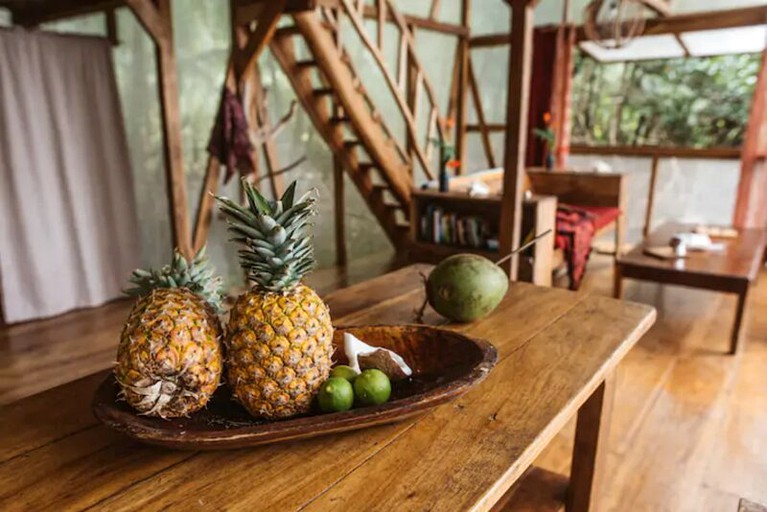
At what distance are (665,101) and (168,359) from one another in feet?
21.6

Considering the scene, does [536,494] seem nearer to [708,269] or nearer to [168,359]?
[168,359]

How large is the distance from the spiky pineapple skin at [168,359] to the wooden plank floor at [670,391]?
1.68 m

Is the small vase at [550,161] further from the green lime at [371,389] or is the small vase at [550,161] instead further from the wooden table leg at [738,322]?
the green lime at [371,389]

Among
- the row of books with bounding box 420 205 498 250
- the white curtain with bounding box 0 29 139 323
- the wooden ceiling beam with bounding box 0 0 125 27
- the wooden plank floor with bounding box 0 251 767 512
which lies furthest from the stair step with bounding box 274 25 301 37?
the wooden plank floor with bounding box 0 251 767 512

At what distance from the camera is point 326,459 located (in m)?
0.87

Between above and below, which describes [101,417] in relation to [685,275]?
above

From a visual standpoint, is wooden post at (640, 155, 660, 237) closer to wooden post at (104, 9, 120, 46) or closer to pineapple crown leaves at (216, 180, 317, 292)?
wooden post at (104, 9, 120, 46)

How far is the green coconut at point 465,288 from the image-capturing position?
4.52ft

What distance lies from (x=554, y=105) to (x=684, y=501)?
17.4 feet

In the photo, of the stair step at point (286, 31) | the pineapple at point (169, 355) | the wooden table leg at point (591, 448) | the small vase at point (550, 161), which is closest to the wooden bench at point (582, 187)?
the small vase at point (550, 161)

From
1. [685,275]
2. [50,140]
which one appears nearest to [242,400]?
[685,275]

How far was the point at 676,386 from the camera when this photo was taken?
2926 mm

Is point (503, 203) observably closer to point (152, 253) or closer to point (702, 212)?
point (152, 253)

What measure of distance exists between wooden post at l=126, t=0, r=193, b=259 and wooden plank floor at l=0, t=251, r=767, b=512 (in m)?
0.75
